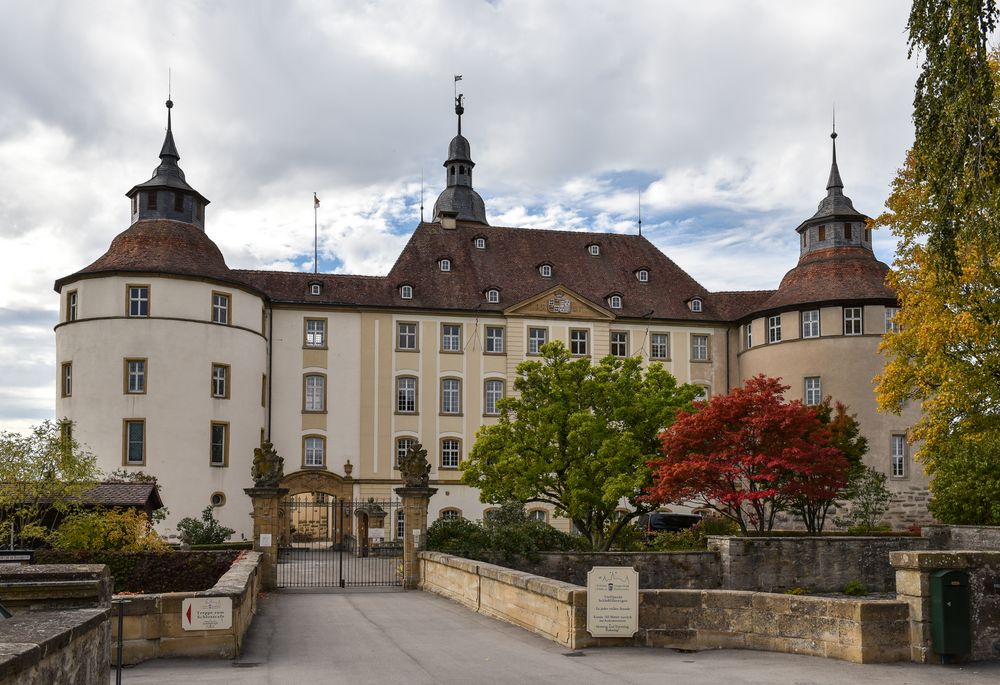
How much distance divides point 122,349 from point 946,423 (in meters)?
29.8

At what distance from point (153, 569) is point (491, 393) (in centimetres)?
2760

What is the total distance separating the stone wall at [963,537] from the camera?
95.4 feet

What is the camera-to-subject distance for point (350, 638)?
1507 centimetres

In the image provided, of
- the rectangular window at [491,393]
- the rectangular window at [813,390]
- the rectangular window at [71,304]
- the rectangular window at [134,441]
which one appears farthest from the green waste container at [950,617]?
the rectangular window at [71,304]

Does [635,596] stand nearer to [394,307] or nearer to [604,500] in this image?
[604,500]

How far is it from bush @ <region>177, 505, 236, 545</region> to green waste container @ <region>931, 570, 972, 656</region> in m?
27.9

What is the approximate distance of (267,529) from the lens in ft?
80.5

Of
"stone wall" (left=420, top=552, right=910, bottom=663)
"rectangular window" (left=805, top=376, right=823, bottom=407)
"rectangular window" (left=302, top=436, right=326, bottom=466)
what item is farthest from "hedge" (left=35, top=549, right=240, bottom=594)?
"rectangular window" (left=805, top=376, right=823, bottom=407)

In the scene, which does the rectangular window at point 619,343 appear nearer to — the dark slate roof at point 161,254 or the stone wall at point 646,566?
the dark slate roof at point 161,254

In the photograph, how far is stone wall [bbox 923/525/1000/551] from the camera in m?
29.1

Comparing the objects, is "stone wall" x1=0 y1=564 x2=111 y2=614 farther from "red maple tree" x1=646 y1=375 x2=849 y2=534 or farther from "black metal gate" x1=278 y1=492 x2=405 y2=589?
"red maple tree" x1=646 y1=375 x2=849 y2=534

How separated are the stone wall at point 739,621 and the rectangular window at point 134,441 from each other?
28.3 meters

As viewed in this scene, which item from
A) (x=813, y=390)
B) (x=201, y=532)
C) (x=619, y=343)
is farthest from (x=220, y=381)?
(x=813, y=390)

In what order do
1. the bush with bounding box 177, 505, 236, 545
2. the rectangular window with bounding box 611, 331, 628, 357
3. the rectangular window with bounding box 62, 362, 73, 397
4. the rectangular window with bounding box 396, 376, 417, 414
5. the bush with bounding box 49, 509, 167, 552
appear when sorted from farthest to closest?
the rectangular window with bounding box 611, 331, 628, 357, the rectangular window with bounding box 396, 376, 417, 414, the rectangular window with bounding box 62, 362, 73, 397, the bush with bounding box 177, 505, 236, 545, the bush with bounding box 49, 509, 167, 552
